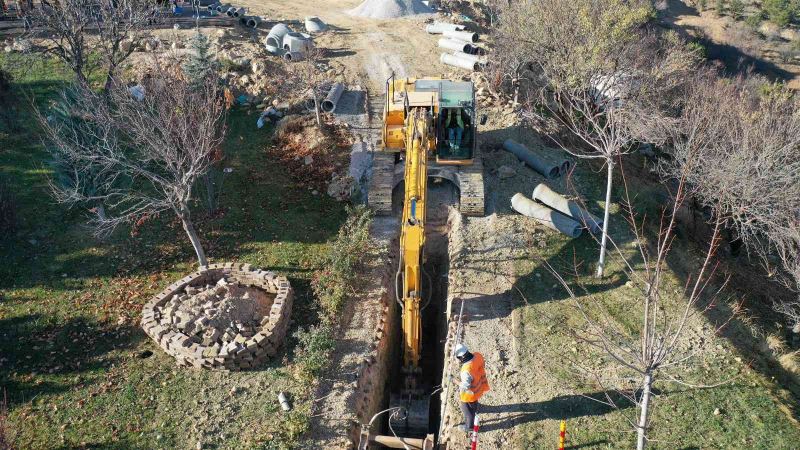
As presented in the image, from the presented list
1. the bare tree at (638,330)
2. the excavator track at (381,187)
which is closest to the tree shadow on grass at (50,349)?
the excavator track at (381,187)

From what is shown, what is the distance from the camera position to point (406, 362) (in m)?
14.1

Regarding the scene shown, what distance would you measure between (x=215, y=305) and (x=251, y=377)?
2.04 m

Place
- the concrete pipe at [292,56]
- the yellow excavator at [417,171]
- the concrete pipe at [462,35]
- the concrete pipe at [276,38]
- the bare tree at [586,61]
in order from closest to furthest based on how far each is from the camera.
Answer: the yellow excavator at [417,171]
the bare tree at [586,61]
the concrete pipe at [292,56]
the concrete pipe at [276,38]
the concrete pipe at [462,35]

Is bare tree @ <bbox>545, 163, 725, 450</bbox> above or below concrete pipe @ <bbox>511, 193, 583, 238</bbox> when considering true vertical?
below

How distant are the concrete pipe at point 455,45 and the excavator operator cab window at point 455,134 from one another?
41.0ft

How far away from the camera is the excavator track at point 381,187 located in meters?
17.2

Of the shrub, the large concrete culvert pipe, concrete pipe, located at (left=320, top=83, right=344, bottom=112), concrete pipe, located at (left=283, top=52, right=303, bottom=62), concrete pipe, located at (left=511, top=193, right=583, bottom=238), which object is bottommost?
concrete pipe, located at (left=511, top=193, right=583, bottom=238)

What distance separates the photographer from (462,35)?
29.3 m

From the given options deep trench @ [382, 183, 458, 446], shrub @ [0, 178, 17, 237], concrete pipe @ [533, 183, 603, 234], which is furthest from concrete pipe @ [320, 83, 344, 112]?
shrub @ [0, 178, 17, 237]

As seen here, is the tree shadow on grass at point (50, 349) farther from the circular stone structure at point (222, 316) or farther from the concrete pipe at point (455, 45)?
the concrete pipe at point (455, 45)

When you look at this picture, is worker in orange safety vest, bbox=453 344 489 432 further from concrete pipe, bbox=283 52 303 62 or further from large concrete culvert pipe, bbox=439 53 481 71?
concrete pipe, bbox=283 52 303 62

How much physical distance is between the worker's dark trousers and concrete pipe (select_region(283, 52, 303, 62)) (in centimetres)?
1922

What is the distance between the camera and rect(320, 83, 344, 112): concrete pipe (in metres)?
22.7

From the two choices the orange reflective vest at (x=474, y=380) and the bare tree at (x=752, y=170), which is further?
the bare tree at (x=752, y=170)
